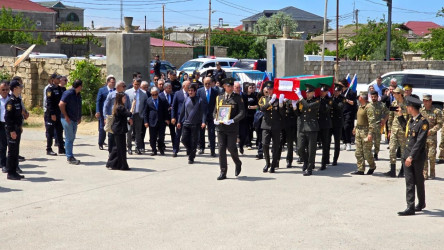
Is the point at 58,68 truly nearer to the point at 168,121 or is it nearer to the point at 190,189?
the point at 168,121

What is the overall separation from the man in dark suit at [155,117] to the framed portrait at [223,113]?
9.75 feet

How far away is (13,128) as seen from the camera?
448 inches

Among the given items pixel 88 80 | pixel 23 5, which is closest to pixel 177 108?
pixel 88 80

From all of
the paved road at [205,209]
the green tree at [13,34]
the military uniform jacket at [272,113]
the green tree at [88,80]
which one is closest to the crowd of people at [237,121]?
the military uniform jacket at [272,113]

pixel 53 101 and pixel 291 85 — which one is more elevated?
pixel 291 85

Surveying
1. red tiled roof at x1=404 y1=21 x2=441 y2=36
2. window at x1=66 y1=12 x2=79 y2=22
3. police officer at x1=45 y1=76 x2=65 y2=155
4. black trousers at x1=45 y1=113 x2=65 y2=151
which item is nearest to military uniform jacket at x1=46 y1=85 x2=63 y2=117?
police officer at x1=45 y1=76 x2=65 y2=155

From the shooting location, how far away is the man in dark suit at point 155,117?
1461 centimetres

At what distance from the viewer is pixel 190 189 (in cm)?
1101

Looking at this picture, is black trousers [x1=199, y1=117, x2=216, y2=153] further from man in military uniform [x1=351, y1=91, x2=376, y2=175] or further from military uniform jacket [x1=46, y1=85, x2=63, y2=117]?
man in military uniform [x1=351, y1=91, x2=376, y2=175]

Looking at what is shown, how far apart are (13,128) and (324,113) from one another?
579 centimetres

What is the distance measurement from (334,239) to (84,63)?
1364 cm

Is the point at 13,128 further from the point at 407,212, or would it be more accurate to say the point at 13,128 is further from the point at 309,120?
the point at 407,212

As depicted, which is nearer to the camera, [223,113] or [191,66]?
[223,113]

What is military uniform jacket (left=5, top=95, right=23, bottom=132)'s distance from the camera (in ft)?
37.2
